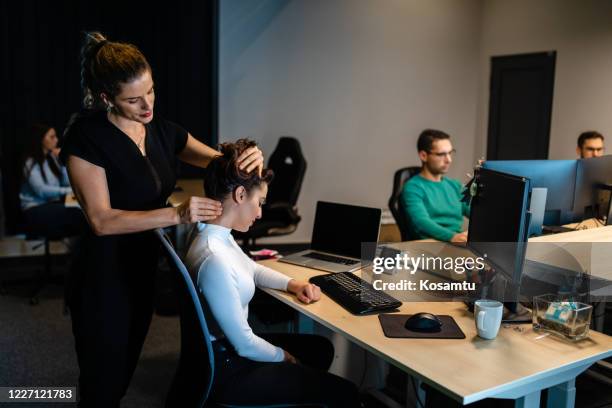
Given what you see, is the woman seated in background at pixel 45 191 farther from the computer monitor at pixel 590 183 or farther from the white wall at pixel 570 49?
the white wall at pixel 570 49

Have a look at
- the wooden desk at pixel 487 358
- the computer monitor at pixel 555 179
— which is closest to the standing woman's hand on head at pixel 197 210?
the wooden desk at pixel 487 358

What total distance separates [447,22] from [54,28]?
384cm

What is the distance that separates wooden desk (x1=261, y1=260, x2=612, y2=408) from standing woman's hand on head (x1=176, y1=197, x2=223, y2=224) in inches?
18.7

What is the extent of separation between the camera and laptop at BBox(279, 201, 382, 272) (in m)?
2.39

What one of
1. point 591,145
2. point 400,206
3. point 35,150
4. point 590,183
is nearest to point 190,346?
point 400,206

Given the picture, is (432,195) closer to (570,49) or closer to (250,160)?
(250,160)

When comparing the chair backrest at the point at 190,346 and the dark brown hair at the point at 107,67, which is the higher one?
the dark brown hair at the point at 107,67

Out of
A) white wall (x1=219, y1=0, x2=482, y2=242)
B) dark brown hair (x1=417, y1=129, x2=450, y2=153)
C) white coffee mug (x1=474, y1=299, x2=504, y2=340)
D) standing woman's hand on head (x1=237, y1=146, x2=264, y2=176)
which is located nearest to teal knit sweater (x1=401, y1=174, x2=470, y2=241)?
dark brown hair (x1=417, y1=129, x2=450, y2=153)

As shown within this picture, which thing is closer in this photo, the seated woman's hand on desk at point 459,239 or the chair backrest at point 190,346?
the chair backrest at point 190,346

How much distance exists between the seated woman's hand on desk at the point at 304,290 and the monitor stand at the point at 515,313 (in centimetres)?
62

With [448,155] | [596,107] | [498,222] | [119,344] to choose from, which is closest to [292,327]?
[119,344]

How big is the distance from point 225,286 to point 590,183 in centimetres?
203

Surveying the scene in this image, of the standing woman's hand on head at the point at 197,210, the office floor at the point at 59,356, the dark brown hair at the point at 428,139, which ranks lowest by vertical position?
the office floor at the point at 59,356

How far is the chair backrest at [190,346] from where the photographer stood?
1558 millimetres
